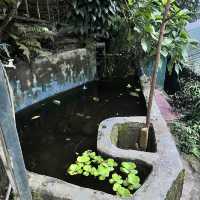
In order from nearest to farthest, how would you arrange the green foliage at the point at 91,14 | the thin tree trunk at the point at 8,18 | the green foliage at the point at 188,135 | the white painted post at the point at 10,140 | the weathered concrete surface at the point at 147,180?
the white painted post at the point at 10,140
the weathered concrete surface at the point at 147,180
the green foliage at the point at 188,135
the thin tree trunk at the point at 8,18
the green foliage at the point at 91,14

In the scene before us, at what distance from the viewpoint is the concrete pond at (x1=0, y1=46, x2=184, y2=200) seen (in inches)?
107

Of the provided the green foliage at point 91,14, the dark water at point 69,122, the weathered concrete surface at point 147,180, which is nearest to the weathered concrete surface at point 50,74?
the dark water at point 69,122

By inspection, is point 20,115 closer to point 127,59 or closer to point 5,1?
point 5,1

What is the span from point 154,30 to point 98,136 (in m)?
2.72

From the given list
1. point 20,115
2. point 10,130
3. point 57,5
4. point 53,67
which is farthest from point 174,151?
point 57,5

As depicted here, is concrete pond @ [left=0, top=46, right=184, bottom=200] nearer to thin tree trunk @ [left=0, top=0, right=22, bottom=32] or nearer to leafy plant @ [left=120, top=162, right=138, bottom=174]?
leafy plant @ [left=120, top=162, right=138, bottom=174]

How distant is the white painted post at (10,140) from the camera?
1.37 metres

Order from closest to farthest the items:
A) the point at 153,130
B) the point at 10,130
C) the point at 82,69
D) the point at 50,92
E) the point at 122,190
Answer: the point at 10,130
the point at 122,190
the point at 153,130
the point at 50,92
the point at 82,69

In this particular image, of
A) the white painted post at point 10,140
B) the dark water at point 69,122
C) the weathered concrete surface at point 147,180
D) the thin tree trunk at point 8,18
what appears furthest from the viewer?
the thin tree trunk at point 8,18

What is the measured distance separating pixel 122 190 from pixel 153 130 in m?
0.85

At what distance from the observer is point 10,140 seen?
1455mm

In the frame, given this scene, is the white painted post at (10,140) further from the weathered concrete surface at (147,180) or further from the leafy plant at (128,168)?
the leafy plant at (128,168)

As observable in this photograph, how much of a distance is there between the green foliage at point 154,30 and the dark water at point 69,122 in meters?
0.85

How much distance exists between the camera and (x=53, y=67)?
567 cm
